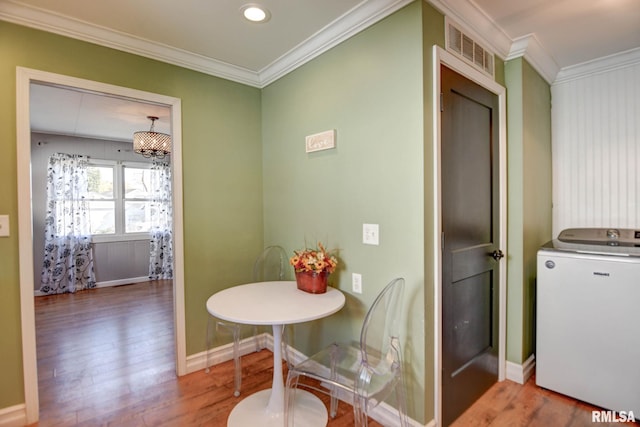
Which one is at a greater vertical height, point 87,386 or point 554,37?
point 554,37

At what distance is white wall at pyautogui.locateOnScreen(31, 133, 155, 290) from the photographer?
491 centimetres

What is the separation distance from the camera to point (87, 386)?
92.8 inches

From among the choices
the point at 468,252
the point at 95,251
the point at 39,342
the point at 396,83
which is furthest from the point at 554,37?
the point at 95,251

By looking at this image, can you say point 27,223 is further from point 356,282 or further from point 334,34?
point 334,34

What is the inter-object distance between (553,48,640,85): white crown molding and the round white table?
273cm

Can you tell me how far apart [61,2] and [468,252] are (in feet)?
9.39

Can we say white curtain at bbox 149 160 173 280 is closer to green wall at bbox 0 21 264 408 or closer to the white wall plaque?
green wall at bbox 0 21 264 408

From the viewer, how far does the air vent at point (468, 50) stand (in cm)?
188

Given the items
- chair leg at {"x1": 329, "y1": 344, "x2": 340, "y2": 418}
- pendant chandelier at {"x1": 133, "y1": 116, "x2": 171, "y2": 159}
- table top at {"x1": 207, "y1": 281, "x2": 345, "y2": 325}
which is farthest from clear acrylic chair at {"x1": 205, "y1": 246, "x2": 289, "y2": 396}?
pendant chandelier at {"x1": 133, "y1": 116, "x2": 171, "y2": 159}

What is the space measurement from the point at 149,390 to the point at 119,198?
4289mm

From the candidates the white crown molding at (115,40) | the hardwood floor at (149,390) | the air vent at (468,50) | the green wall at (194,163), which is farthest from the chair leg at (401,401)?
the white crown molding at (115,40)

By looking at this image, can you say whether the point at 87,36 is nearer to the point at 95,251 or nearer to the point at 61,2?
the point at 61,2

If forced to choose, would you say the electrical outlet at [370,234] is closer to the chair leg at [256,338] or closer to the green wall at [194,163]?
the green wall at [194,163]

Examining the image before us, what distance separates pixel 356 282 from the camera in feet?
6.89
